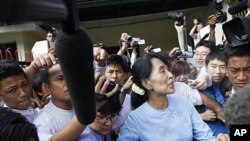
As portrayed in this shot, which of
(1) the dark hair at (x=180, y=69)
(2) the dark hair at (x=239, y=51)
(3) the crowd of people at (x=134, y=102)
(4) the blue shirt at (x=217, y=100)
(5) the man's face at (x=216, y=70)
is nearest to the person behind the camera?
(3) the crowd of people at (x=134, y=102)

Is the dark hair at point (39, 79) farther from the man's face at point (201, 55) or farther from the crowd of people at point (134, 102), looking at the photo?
the man's face at point (201, 55)

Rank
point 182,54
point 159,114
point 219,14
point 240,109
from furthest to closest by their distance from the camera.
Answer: point 182,54, point 219,14, point 159,114, point 240,109

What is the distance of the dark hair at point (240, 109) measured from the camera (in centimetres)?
72

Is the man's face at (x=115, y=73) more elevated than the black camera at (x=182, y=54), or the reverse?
the black camera at (x=182, y=54)

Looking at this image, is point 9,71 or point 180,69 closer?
point 9,71

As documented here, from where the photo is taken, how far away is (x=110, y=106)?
210cm

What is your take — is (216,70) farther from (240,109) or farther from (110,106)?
(240,109)

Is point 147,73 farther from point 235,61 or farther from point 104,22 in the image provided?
point 104,22

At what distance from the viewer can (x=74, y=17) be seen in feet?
0.88

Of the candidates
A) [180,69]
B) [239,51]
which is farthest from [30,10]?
[180,69]

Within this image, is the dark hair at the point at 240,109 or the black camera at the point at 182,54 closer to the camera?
the dark hair at the point at 240,109

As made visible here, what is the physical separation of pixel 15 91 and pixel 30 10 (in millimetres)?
1896

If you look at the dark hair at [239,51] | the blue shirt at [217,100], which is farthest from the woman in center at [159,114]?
the dark hair at [239,51]

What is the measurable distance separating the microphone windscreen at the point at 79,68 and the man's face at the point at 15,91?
178 cm
